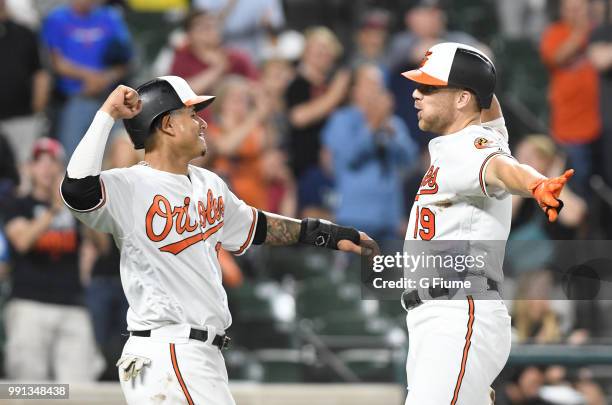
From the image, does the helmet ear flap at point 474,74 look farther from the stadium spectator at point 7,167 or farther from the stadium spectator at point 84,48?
the stadium spectator at point 84,48

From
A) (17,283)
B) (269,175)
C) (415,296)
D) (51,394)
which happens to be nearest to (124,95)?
(415,296)

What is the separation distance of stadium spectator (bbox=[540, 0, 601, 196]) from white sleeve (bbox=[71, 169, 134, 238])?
558cm

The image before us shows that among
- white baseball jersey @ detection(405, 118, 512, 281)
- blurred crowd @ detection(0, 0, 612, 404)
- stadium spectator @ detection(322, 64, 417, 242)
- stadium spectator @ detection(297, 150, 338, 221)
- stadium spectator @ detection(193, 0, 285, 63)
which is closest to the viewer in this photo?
white baseball jersey @ detection(405, 118, 512, 281)

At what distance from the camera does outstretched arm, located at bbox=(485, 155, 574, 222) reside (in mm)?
3865

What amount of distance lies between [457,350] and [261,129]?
5.16m

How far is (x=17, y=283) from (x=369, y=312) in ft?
8.87

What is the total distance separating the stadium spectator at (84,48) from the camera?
9.52 meters

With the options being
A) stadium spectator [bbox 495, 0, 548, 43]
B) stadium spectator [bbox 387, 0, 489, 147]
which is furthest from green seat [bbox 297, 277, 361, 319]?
stadium spectator [bbox 495, 0, 548, 43]

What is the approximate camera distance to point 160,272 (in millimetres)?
4598

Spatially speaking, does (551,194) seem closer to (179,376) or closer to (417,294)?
(417,294)

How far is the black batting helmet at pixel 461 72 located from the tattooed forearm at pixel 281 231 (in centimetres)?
92

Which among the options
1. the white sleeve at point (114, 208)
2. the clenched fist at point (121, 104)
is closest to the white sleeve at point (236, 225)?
the white sleeve at point (114, 208)

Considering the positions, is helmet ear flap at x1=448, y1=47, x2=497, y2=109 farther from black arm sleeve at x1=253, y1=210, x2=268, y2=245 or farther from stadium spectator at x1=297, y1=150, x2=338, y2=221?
stadium spectator at x1=297, y1=150, x2=338, y2=221

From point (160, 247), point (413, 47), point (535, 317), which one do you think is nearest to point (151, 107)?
point (160, 247)
